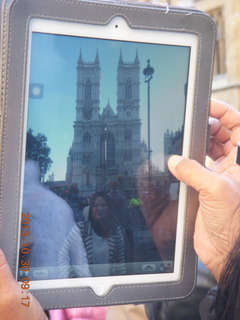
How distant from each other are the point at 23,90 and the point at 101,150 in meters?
0.14

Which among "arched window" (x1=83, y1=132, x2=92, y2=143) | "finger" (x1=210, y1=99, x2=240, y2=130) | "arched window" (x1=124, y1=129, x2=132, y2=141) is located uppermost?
"finger" (x1=210, y1=99, x2=240, y2=130)

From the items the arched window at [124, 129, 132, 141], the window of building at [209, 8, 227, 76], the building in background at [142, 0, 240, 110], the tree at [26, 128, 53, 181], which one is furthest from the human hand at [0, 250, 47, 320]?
the window of building at [209, 8, 227, 76]

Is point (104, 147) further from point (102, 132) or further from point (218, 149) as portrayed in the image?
point (218, 149)

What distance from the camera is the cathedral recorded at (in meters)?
0.66

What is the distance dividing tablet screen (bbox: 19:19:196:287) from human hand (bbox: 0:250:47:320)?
39mm

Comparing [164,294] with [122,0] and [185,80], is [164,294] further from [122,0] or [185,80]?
[122,0]

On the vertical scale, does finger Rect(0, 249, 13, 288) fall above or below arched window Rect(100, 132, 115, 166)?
below

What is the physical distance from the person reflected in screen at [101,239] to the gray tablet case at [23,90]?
35mm

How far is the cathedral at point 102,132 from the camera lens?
66cm

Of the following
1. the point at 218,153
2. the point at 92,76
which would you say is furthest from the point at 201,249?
the point at 92,76

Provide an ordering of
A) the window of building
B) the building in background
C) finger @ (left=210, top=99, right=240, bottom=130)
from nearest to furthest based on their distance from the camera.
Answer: finger @ (left=210, top=99, right=240, bottom=130), the building in background, the window of building

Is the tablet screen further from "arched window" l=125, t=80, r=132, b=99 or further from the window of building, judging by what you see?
the window of building

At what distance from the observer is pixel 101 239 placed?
69 cm

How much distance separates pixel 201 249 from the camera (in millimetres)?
764
